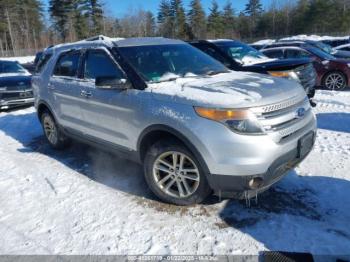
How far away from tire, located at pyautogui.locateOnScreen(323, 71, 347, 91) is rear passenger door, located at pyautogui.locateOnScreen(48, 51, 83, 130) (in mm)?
8662

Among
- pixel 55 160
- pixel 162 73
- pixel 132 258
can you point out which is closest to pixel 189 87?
pixel 162 73

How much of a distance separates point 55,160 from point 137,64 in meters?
2.58

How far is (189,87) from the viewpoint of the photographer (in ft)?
12.6

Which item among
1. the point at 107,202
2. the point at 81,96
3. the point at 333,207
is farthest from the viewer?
the point at 81,96

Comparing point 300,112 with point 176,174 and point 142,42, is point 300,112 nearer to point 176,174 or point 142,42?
point 176,174

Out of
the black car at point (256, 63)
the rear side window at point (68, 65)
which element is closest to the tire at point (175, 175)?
the rear side window at point (68, 65)

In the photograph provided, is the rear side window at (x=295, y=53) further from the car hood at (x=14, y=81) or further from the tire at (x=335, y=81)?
the car hood at (x=14, y=81)

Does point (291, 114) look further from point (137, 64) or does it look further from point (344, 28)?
point (344, 28)

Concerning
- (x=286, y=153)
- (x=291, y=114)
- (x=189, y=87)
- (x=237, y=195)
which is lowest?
(x=237, y=195)

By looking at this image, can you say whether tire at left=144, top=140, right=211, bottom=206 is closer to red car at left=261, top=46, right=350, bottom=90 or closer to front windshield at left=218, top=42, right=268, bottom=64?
front windshield at left=218, top=42, right=268, bottom=64

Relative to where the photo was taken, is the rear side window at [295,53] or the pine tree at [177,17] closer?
the rear side window at [295,53]

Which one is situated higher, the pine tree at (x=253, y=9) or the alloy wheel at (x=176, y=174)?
the pine tree at (x=253, y=9)

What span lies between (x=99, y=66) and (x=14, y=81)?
7225 mm

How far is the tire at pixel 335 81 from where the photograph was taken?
10.9 metres
